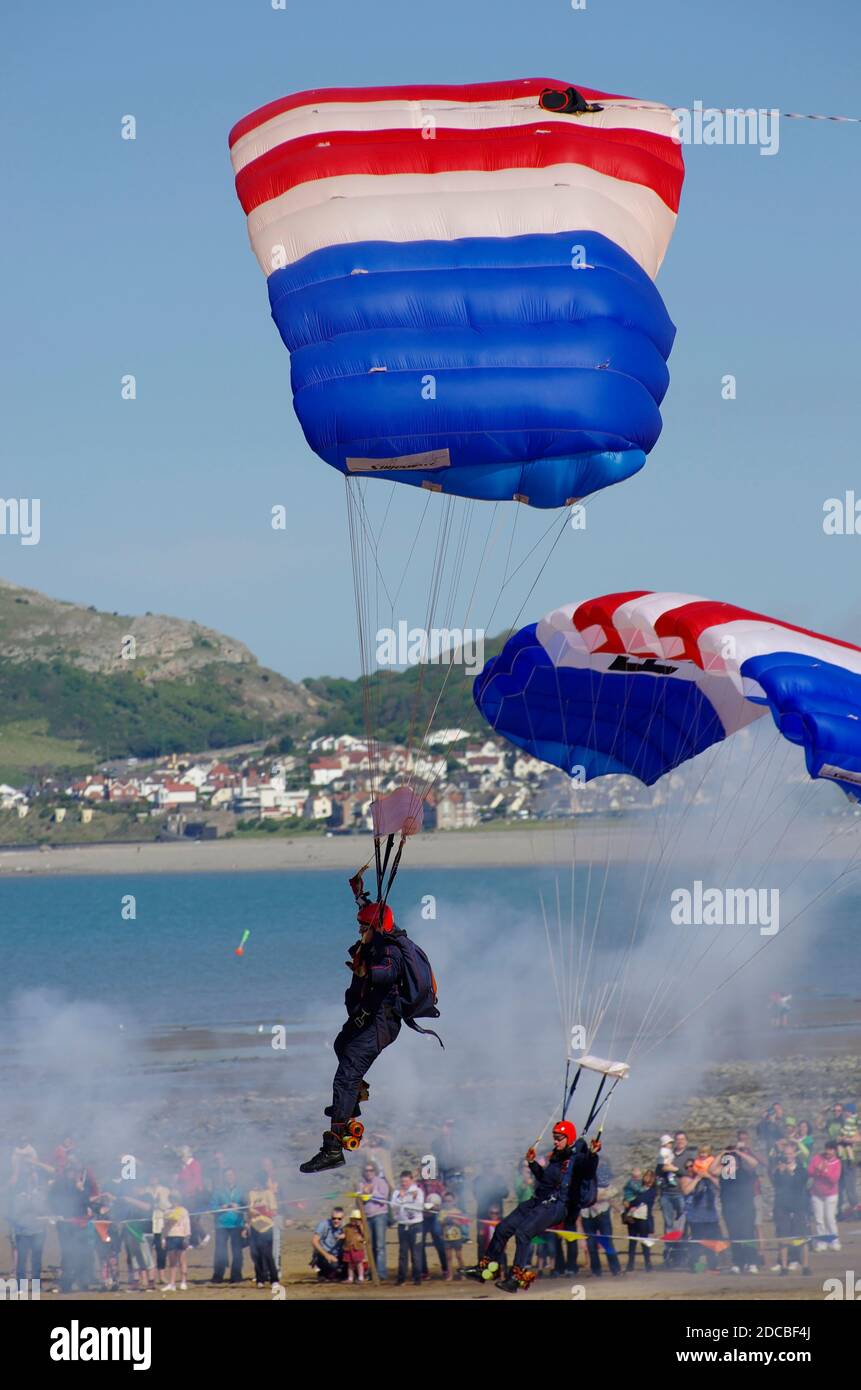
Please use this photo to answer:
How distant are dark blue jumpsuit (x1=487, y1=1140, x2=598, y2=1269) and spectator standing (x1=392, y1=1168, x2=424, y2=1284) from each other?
3.50 metres

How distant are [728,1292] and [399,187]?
31.3 feet

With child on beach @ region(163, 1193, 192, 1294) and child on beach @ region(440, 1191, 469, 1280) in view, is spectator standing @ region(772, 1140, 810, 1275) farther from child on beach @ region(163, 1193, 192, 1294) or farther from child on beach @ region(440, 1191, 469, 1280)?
child on beach @ region(163, 1193, 192, 1294)

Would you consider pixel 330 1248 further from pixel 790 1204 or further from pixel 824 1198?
pixel 824 1198

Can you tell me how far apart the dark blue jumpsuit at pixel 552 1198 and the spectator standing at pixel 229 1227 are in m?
4.28

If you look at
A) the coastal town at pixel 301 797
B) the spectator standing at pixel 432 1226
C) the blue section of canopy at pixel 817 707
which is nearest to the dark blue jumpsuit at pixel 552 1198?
the blue section of canopy at pixel 817 707

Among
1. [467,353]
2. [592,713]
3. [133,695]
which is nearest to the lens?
[467,353]

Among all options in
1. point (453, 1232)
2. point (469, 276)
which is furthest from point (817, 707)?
point (453, 1232)

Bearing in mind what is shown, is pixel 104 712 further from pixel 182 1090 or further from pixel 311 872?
pixel 182 1090

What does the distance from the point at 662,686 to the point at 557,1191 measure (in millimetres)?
4658

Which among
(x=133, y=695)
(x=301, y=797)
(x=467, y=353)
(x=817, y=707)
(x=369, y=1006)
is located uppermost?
(x=133, y=695)

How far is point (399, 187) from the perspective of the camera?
16078 millimetres

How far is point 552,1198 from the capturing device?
607 inches

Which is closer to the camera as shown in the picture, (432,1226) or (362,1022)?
(362,1022)

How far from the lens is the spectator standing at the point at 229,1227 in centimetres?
1916
